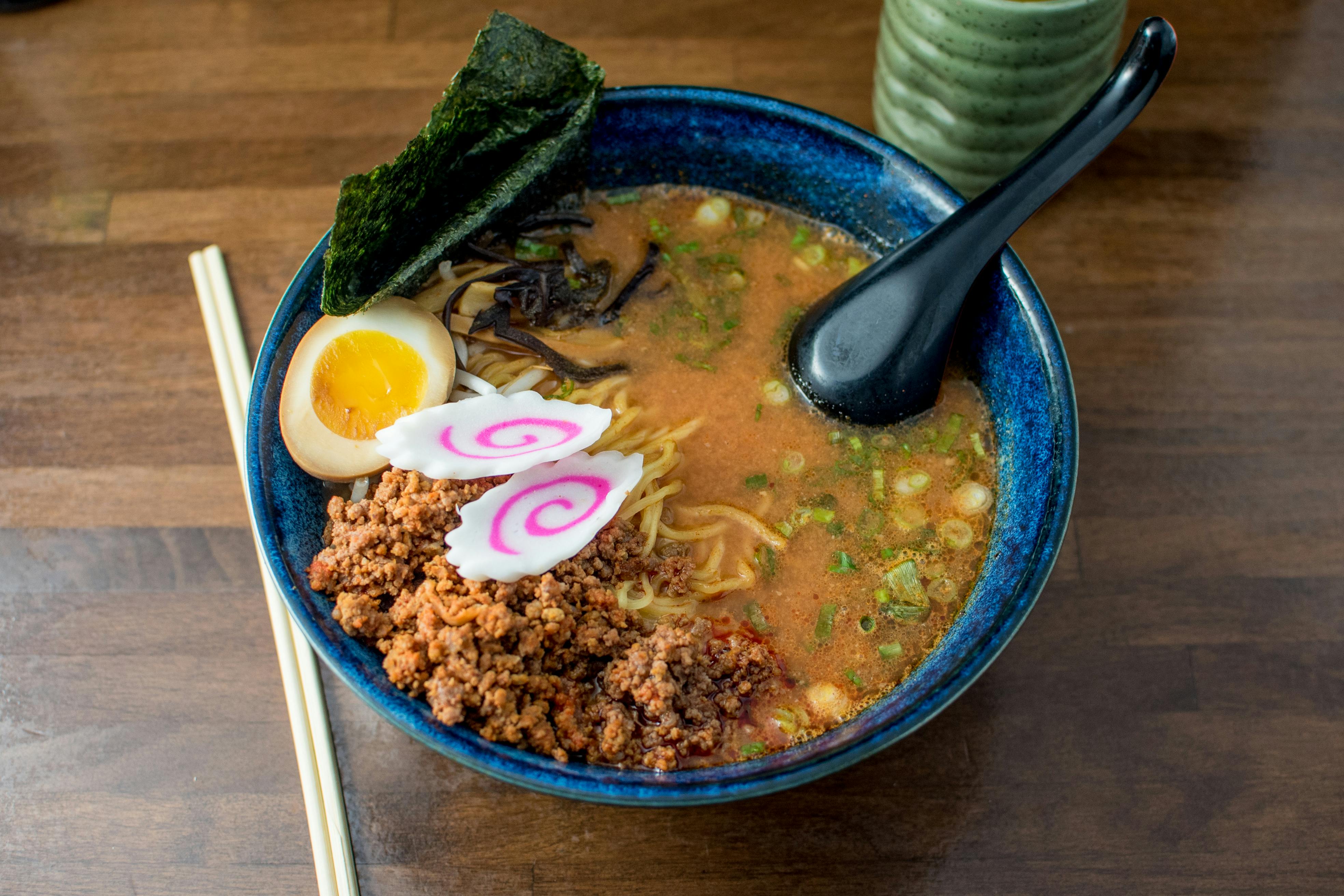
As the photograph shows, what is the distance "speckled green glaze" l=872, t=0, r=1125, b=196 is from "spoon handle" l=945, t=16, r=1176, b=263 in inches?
9.9

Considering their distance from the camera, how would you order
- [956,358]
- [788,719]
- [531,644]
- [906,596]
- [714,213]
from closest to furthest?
1. [531,644]
2. [788,719]
3. [906,596]
4. [956,358]
5. [714,213]

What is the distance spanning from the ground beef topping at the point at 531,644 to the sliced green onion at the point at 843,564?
19 cm

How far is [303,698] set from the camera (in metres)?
1.73

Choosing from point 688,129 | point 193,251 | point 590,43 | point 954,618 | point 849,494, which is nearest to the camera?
point 954,618

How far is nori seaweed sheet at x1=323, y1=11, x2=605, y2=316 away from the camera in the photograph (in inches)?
67.7

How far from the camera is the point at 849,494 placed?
1763 millimetres

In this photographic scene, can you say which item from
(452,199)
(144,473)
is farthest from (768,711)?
(144,473)

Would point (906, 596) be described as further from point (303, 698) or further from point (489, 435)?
point (303, 698)

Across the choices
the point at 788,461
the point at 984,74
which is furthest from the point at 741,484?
the point at 984,74

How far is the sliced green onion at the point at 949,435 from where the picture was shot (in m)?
1.81

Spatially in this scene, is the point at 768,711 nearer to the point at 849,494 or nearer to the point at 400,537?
the point at 849,494

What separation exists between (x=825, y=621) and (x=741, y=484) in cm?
28

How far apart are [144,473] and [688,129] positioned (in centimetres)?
124

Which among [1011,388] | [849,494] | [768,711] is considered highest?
[1011,388]
